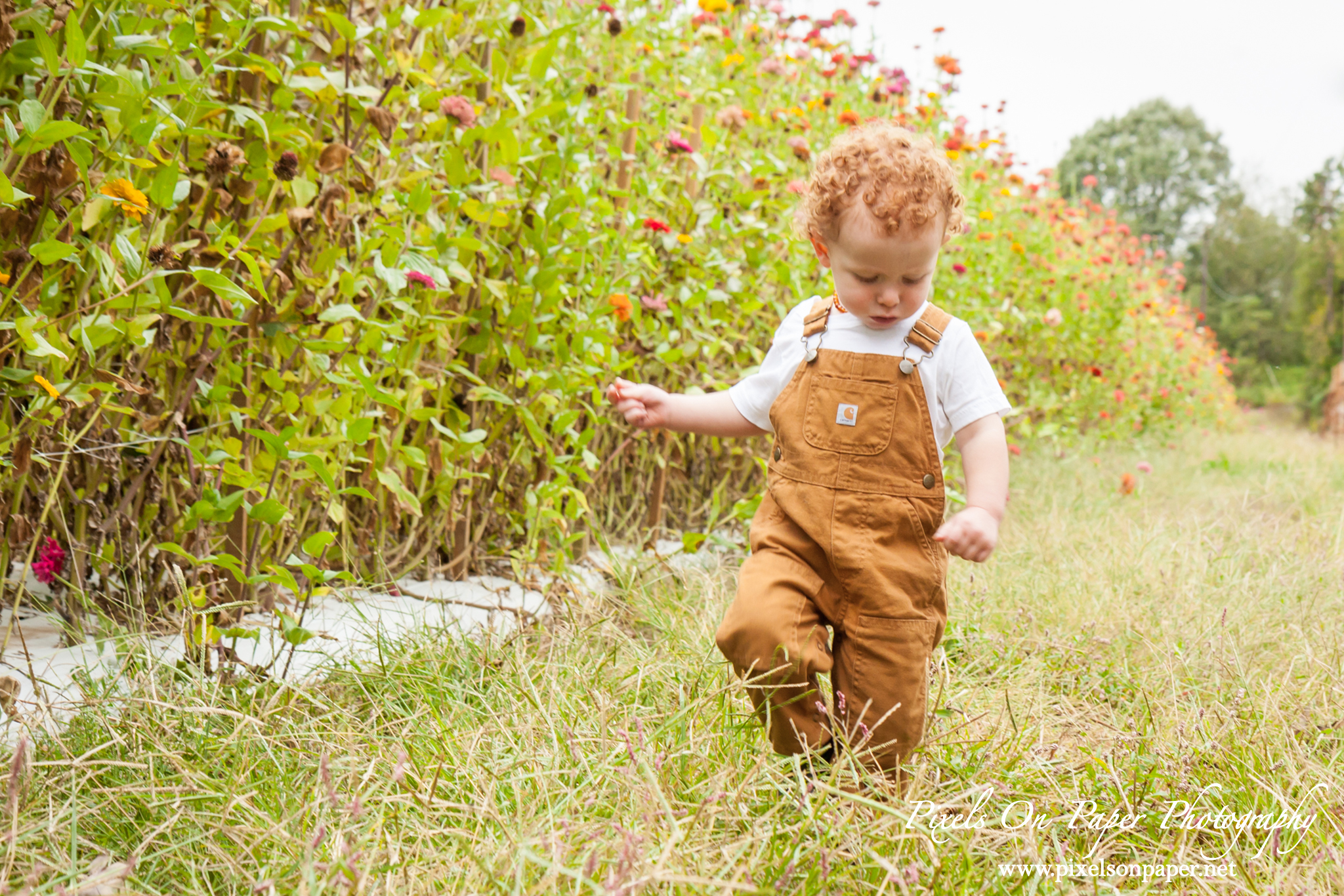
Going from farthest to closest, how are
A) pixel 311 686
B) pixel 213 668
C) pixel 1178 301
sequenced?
pixel 1178 301 < pixel 213 668 < pixel 311 686

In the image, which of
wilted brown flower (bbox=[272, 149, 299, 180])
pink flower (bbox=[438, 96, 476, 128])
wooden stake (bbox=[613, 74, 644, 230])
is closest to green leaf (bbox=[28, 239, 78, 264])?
wilted brown flower (bbox=[272, 149, 299, 180])

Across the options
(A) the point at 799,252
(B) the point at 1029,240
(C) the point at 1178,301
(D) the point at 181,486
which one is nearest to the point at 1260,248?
(C) the point at 1178,301

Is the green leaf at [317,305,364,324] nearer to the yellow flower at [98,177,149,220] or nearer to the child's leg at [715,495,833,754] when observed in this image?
the yellow flower at [98,177,149,220]

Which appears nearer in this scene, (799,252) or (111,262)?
(111,262)

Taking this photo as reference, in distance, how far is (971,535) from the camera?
1.42 metres

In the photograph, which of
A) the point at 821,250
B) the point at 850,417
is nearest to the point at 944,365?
the point at 850,417

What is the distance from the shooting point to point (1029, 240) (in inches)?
Answer: 215

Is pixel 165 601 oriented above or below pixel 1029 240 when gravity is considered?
below

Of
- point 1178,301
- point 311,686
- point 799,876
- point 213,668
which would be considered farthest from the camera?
point 1178,301

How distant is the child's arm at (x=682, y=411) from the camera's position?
5.90 feet

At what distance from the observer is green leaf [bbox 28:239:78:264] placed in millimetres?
1452

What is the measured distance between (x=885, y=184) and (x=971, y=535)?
531mm

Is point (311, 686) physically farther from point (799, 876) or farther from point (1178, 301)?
point (1178, 301)

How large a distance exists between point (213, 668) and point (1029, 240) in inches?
188
